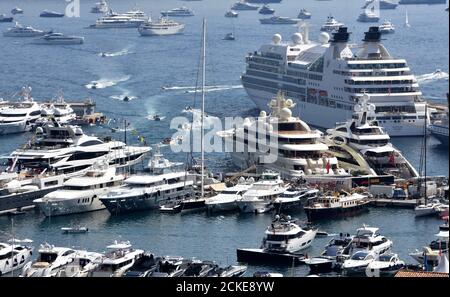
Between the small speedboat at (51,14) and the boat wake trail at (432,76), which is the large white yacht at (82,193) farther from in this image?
the small speedboat at (51,14)

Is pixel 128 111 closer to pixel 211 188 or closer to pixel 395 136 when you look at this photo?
pixel 395 136

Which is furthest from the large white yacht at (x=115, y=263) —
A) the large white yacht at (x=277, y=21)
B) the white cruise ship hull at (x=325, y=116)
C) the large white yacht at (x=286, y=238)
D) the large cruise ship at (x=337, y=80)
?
the large white yacht at (x=277, y=21)

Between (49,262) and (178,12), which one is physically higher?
(49,262)

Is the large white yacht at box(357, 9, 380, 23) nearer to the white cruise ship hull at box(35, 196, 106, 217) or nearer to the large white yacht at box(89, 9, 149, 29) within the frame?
the large white yacht at box(89, 9, 149, 29)

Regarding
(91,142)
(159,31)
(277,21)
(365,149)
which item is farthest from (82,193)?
(277,21)

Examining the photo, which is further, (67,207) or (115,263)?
(67,207)

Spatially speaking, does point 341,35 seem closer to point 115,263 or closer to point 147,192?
point 147,192
